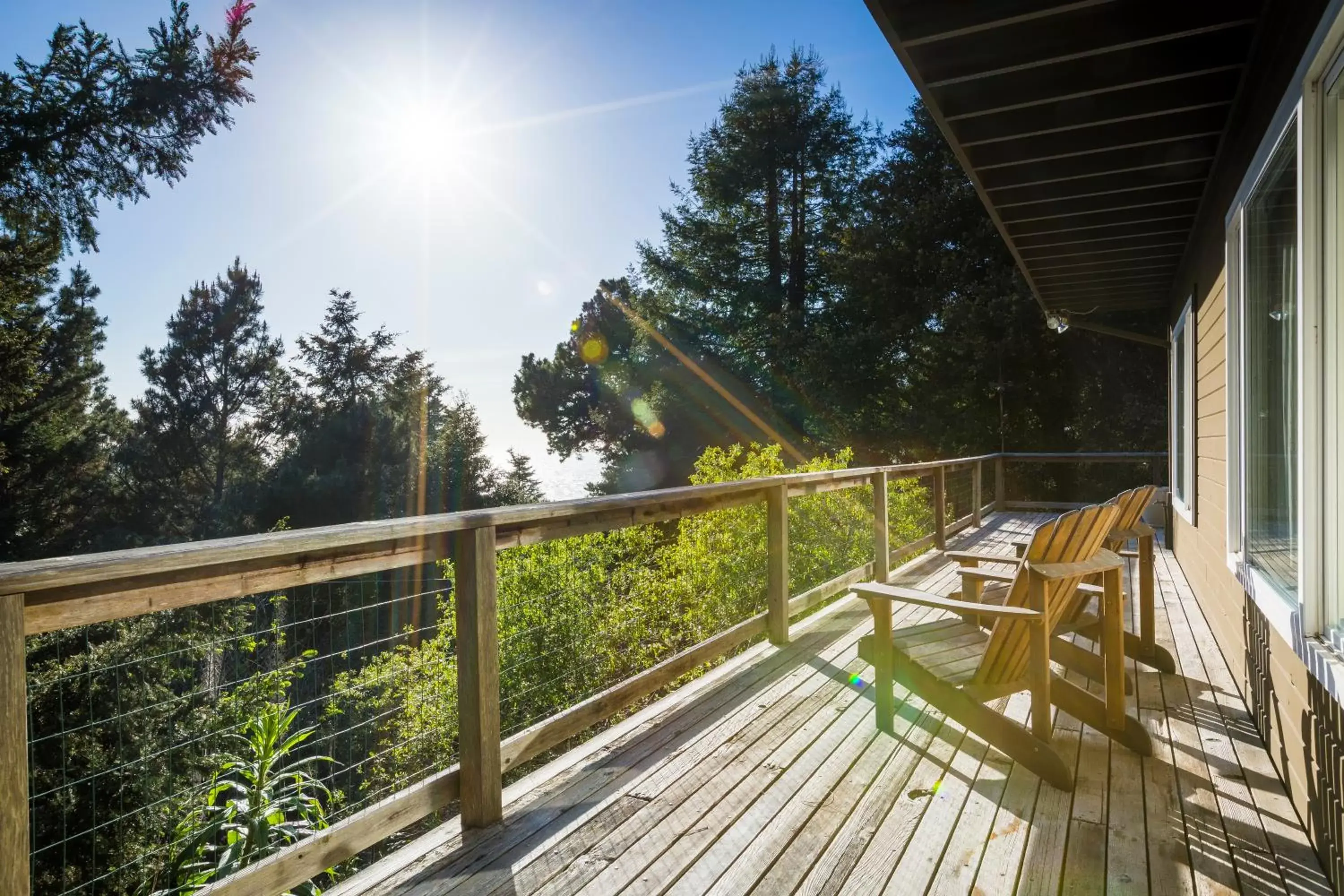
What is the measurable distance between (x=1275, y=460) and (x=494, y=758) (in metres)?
2.63

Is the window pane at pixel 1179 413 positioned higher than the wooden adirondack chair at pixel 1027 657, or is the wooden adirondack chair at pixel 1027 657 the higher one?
the window pane at pixel 1179 413

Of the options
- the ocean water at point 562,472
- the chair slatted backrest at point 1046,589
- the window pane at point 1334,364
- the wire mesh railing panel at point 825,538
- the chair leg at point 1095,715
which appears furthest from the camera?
the ocean water at point 562,472

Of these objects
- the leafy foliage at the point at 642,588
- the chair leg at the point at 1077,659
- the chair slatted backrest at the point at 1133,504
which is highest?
the chair slatted backrest at the point at 1133,504

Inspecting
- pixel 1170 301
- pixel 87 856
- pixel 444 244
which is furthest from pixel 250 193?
pixel 1170 301

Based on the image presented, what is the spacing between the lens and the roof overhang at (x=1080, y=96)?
256cm

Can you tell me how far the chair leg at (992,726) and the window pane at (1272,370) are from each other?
0.85 metres

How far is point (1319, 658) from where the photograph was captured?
1.88 m

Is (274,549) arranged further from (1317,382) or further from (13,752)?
(1317,382)

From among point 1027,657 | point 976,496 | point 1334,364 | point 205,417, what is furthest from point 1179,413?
point 205,417

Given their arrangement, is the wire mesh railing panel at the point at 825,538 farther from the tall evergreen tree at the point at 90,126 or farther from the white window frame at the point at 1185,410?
the tall evergreen tree at the point at 90,126

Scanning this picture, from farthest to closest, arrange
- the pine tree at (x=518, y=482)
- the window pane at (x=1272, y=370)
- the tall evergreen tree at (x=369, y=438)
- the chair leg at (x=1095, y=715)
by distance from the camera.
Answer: the pine tree at (x=518, y=482) → the tall evergreen tree at (x=369, y=438) → the chair leg at (x=1095, y=715) → the window pane at (x=1272, y=370)

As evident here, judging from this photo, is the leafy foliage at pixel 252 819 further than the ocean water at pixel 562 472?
No

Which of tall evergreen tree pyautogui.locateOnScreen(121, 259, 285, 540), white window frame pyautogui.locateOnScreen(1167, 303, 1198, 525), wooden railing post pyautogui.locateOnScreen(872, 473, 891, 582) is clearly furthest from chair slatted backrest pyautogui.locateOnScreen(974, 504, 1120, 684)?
tall evergreen tree pyautogui.locateOnScreen(121, 259, 285, 540)

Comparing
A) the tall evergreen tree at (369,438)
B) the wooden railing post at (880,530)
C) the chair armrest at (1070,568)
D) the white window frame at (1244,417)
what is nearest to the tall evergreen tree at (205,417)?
the tall evergreen tree at (369,438)
